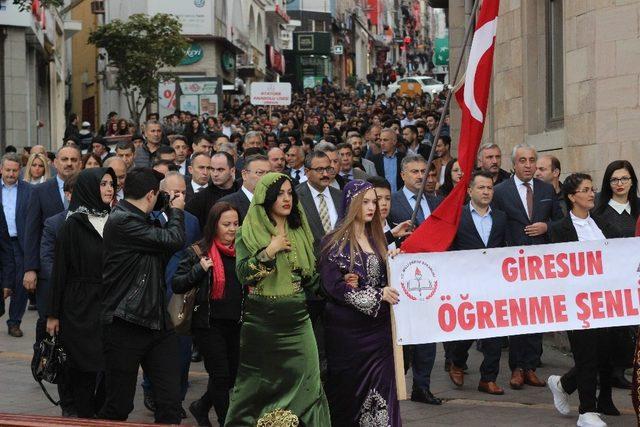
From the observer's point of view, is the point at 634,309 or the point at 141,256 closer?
the point at 141,256

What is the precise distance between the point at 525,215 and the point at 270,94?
23.5 metres

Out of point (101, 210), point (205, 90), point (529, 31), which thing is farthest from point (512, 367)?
point (205, 90)

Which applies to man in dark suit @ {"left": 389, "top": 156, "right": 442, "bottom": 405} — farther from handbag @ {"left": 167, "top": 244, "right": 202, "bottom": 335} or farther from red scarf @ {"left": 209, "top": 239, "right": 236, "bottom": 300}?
handbag @ {"left": 167, "top": 244, "right": 202, "bottom": 335}

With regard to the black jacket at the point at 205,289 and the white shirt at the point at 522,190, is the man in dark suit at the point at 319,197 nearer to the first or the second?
the black jacket at the point at 205,289

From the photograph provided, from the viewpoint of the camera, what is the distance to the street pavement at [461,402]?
9938mm

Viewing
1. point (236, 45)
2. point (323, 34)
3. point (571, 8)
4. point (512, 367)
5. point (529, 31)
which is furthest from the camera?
point (323, 34)

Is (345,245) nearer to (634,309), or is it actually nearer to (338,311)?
(338,311)

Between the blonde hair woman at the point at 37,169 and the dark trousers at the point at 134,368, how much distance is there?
6.75 m

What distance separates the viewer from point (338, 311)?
856cm

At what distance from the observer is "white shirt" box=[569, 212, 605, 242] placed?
391 inches

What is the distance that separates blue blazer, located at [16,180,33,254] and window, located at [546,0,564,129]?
6013mm

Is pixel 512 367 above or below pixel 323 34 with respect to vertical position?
below

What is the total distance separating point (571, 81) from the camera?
570 inches

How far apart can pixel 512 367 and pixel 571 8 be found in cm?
464
